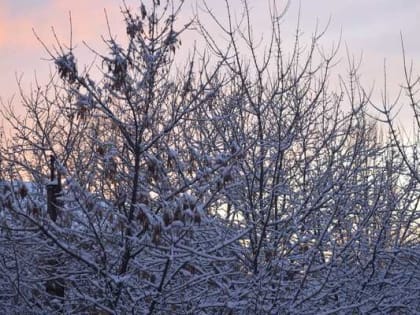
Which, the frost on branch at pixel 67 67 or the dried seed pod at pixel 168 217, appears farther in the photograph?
the frost on branch at pixel 67 67

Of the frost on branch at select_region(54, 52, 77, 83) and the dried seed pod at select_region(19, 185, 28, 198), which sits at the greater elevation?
the frost on branch at select_region(54, 52, 77, 83)

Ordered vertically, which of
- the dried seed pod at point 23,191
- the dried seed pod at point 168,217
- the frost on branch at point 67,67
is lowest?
the dried seed pod at point 168,217

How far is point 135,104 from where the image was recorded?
17.4 feet

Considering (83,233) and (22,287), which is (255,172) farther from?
(22,287)

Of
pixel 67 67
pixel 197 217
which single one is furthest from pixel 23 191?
pixel 197 217

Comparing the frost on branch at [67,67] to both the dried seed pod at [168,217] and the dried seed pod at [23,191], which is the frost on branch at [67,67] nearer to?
the dried seed pod at [23,191]

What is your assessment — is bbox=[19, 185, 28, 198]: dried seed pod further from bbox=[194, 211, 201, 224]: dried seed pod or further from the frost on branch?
bbox=[194, 211, 201, 224]: dried seed pod

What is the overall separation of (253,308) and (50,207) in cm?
242

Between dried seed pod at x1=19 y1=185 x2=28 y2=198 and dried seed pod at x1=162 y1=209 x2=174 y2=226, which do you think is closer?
dried seed pod at x1=162 y1=209 x2=174 y2=226

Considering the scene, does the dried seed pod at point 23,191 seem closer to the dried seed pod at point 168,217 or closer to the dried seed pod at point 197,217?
the dried seed pod at point 168,217

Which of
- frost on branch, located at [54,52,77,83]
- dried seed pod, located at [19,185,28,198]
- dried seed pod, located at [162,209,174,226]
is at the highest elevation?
frost on branch, located at [54,52,77,83]

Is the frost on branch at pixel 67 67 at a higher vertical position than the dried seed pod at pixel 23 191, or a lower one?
higher

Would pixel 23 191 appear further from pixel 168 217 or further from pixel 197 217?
pixel 197 217

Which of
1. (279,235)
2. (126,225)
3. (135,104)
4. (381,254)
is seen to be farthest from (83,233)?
(381,254)
